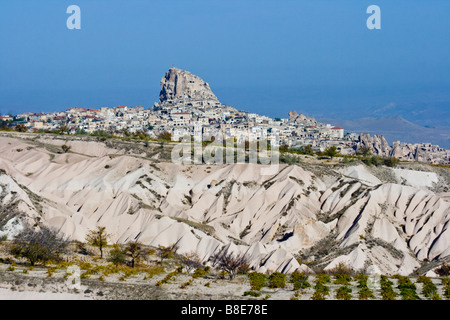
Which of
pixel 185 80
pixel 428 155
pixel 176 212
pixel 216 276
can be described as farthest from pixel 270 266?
pixel 185 80

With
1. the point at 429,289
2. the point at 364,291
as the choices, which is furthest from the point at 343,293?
the point at 429,289

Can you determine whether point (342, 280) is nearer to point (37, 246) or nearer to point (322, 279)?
point (322, 279)

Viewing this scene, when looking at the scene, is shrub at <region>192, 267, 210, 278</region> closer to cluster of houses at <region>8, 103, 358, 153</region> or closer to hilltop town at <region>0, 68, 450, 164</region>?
hilltop town at <region>0, 68, 450, 164</region>

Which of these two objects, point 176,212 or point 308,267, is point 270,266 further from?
point 176,212

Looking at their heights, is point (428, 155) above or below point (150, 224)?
below

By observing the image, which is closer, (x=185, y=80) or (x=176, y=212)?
(x=176, y=212)
